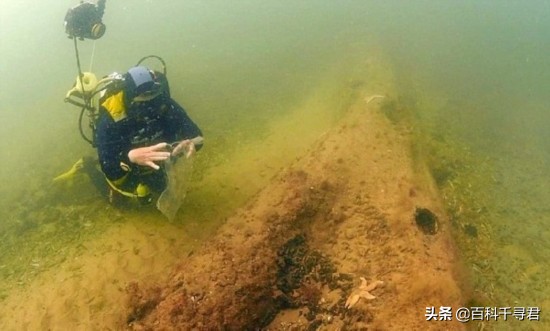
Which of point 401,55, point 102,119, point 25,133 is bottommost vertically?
point 25,133

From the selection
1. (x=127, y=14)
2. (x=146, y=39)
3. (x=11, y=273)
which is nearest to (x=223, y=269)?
(x=11, y=273)

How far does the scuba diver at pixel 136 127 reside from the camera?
428cm

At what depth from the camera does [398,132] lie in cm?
548

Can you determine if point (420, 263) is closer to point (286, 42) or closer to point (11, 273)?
point (11, 273)

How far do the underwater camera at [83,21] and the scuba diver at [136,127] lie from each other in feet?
5.34

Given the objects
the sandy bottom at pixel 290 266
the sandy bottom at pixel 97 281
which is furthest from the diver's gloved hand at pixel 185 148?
the sandy bottom at pixel 97 281

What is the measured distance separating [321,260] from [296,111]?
15.3ft

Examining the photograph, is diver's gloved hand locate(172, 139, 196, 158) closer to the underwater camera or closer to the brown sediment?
the brown sediment

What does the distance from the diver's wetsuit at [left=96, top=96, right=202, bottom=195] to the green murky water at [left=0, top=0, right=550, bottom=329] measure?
789mm

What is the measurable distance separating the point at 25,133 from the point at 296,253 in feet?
26.7

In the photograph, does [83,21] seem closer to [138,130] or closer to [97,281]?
[138,130]

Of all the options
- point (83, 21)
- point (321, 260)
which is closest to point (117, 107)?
point (83, 21)

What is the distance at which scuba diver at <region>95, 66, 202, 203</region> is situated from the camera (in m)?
4.28

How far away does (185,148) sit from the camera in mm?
4379
